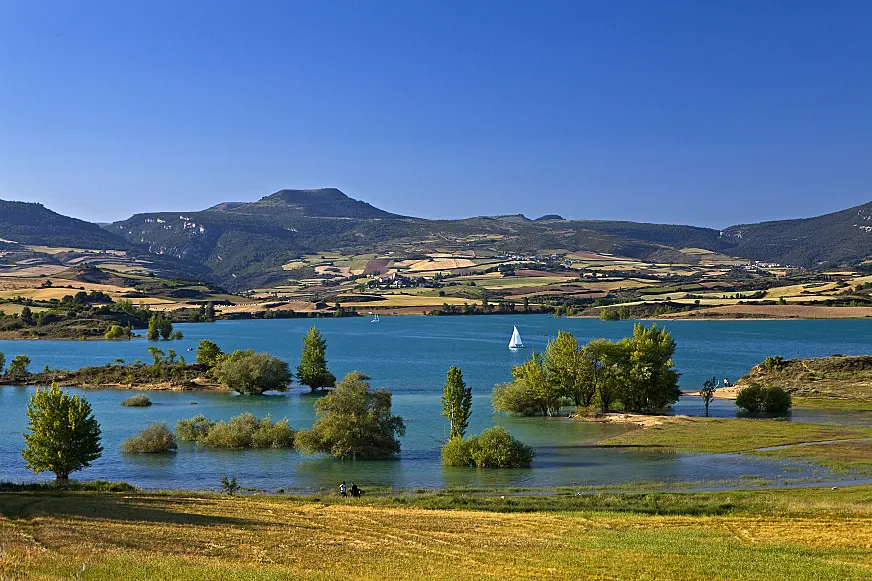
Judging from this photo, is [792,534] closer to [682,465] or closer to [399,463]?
[682,465]

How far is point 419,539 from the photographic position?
2659 cm

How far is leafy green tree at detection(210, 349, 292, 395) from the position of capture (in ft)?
291

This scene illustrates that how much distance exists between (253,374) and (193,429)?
93.4 ft

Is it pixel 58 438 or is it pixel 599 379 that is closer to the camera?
pixel 58 438

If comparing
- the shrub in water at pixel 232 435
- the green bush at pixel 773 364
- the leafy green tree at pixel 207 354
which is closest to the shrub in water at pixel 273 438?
the shrub in water at pixel 232 435

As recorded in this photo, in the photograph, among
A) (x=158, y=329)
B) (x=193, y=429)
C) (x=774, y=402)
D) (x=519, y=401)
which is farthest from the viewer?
(x=158, y=329)

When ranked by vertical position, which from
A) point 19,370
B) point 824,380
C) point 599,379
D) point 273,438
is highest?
point 599,379

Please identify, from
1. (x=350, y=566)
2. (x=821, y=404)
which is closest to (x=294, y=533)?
(x=350, y=566)

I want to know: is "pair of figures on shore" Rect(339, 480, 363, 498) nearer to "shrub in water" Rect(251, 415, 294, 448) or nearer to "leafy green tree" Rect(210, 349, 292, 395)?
"shrub in water" Rect(251, 415, 294, 448)

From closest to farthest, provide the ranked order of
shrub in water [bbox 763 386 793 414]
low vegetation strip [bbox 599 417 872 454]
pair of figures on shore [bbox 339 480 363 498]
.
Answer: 1. pair of figures on shore [bbox 339 480 363 498]
2. low vegetation strip [bbox 599 417 872 454]
3. shrub in water [bbox 763 386 793 414]

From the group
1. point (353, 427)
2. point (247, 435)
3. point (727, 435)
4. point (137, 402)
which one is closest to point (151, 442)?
point (247, 435)

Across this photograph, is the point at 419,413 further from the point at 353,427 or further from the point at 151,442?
the point at 151,442

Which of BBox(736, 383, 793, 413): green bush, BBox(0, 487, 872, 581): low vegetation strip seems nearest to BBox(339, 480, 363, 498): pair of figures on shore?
BBox(0, 487, 872, 581): low vegetation strip

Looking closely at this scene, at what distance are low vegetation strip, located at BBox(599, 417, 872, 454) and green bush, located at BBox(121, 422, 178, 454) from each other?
27768mm
